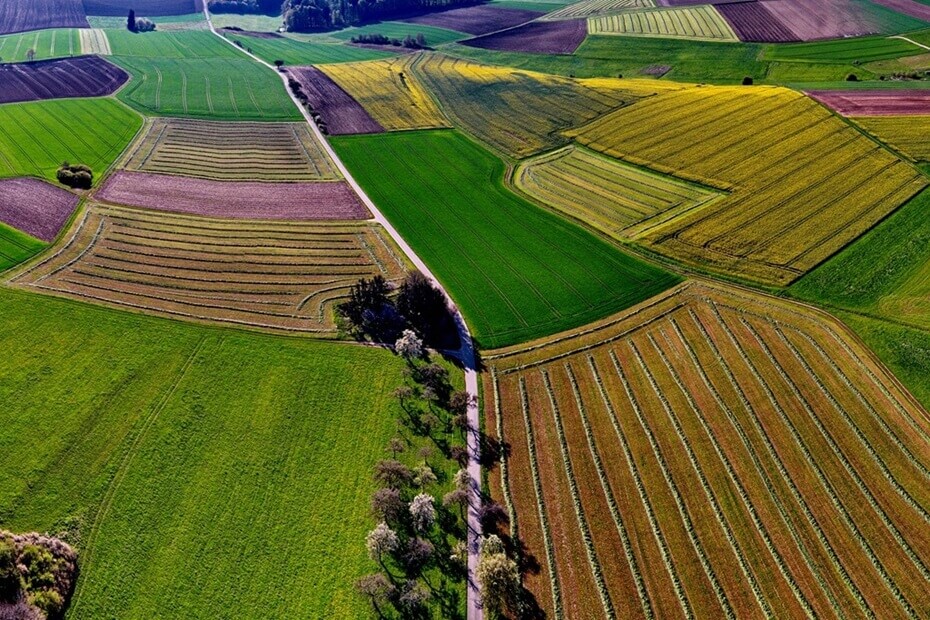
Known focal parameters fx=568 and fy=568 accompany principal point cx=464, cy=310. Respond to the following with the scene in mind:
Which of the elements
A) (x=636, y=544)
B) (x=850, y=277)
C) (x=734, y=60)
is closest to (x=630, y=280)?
(x=850, y=277)

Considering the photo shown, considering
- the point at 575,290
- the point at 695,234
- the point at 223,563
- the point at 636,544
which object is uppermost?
the point at 695,234

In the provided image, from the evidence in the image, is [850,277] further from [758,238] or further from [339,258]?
[339,258]

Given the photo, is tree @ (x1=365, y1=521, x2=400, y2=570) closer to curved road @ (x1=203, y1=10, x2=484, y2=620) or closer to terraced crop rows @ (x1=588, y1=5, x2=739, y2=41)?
curved road @ (x1=203, y1=10, x2=484, y2=620)

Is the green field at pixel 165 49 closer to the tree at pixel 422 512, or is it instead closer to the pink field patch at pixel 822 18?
the pink field patch at pixel 822 18

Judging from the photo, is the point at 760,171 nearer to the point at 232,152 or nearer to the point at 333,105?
the point at 333,105

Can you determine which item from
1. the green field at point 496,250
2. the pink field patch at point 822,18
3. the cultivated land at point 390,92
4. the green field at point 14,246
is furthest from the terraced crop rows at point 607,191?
the pink field patch at point 822,18
